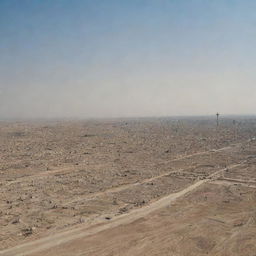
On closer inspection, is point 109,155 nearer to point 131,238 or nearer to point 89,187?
point 89,187

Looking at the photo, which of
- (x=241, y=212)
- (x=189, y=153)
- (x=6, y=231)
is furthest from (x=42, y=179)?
(x=189, y=153)

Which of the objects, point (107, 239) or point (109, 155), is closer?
point (107, 239)

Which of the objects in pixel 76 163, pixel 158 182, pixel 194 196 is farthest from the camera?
pixel 76 163

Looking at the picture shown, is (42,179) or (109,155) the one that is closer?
(42,179)

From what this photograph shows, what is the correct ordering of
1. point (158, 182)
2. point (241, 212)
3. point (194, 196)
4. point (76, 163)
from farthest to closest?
point (76, 163) → point (158, 182) → point (194, 196) → point (241, 212)

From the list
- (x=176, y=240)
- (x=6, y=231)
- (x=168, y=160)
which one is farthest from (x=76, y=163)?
(x=176, y=240)

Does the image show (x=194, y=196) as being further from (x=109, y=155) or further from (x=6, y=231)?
(x=109, y=155)
